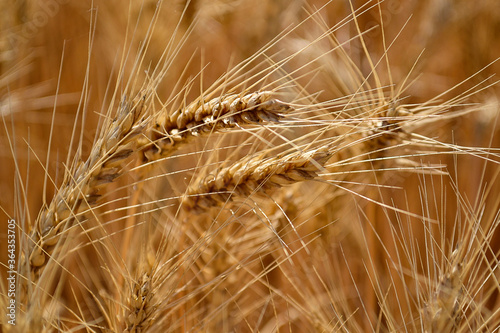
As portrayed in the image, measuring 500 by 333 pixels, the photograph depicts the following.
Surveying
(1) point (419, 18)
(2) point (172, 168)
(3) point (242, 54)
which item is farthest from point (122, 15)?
(1) point (419, 18)

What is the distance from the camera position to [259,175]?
700 millimetres

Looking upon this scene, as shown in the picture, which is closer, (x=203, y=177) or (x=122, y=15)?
(x=203, y=177)

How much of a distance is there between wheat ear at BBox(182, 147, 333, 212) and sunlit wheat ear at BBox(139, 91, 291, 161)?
6 centimetres

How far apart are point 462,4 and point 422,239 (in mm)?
585

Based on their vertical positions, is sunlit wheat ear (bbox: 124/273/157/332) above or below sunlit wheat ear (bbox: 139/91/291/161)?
below

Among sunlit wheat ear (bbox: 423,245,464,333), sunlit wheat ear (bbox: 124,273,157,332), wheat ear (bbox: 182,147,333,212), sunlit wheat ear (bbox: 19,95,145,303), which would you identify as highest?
sunlit wheat ear (bbox: 19,95,145,303)

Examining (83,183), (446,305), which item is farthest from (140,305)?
(446,305)

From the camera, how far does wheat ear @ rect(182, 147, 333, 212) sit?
0.68 meters

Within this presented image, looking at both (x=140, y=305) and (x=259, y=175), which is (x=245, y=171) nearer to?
(x=259, y=175)

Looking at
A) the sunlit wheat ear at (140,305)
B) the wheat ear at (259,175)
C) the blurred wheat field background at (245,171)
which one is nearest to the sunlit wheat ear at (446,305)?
the blurred wheat field background at (245,171)

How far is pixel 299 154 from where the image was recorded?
2.28 feet

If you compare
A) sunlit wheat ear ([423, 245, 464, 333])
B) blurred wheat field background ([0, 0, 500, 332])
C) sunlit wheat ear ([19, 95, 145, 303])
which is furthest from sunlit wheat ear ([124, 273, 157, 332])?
sunlit wheat ear ([423, 245, 464, 333])

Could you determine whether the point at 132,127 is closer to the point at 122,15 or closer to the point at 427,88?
the point at 122,15

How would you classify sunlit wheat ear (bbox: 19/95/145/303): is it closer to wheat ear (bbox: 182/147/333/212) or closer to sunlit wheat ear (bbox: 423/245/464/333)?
wheat ear (bbox: 182/147/333/212)
